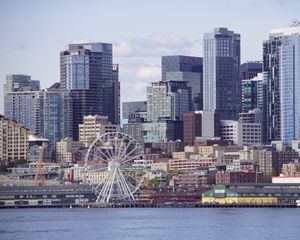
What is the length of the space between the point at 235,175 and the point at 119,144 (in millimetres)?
25294

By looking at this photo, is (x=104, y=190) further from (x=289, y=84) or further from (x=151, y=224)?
(x=289, y=84)

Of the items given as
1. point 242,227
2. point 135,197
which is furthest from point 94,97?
point 242,227

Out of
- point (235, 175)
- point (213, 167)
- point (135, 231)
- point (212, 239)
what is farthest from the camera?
point (213, 167)

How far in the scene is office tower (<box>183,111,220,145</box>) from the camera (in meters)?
188

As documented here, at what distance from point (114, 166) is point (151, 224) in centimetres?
2512

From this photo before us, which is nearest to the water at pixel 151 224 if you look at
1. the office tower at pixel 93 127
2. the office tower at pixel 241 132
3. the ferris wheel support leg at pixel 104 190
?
the ferris wheel support leg at pixel 104 190

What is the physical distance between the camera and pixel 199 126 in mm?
189125

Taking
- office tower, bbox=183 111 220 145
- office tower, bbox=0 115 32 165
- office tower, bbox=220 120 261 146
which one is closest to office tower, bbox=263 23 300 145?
office tower, bbox=220 120 261 146

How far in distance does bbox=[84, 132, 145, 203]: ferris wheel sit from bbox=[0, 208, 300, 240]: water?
344cm

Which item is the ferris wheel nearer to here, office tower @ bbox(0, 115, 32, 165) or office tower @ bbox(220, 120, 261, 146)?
office tower @ bbox(0, 115, 32, 165)

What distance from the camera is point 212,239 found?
267 ft

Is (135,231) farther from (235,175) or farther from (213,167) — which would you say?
(213,167)

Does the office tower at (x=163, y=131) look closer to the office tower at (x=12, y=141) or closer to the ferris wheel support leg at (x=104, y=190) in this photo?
the office tower at (x=12, y=141)

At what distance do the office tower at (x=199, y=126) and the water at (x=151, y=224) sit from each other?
64.8 m
